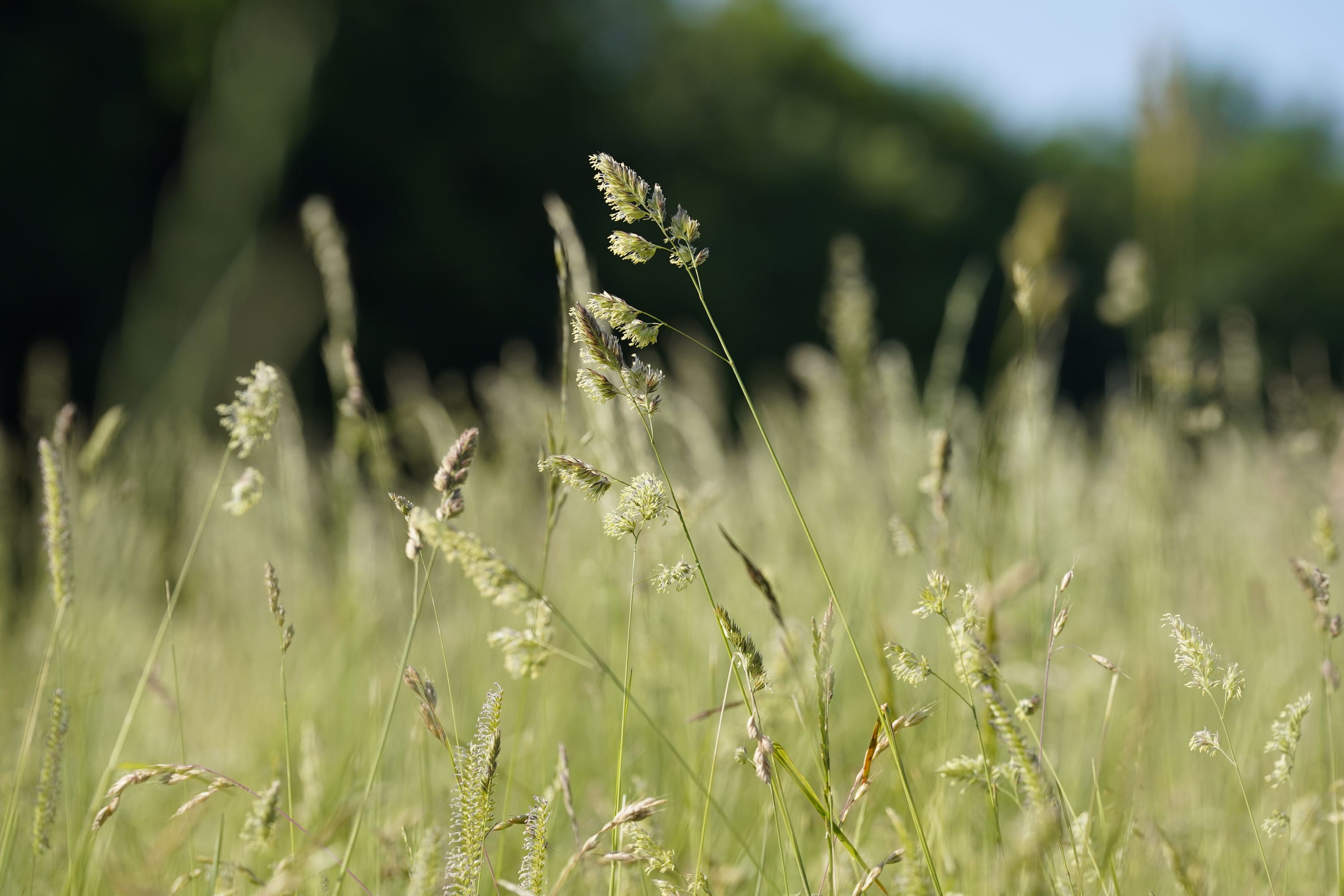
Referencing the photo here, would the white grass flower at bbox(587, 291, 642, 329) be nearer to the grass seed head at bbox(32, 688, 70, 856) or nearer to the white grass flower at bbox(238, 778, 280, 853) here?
the white grass flower at bbox(238, 778, 280, 853)

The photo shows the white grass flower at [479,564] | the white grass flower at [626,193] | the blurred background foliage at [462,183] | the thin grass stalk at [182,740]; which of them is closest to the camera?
the white grass flower at [479,564]

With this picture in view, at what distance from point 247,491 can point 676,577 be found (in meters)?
0.38

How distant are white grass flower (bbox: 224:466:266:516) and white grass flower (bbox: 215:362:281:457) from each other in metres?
0.02

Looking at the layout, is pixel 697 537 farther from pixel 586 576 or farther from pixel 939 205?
pixel 939 205

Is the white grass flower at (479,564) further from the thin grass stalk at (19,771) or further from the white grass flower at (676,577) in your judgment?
the thin grass stalk at (19,771)

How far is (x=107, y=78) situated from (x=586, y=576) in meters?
8.08

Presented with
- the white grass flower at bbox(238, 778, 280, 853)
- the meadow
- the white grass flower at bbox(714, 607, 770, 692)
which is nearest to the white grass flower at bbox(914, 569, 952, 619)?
the meadow

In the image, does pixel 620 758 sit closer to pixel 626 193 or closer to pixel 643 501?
pixel 643 501

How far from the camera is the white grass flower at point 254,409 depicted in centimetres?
73

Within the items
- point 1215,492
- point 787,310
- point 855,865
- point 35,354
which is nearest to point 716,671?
point 855,865

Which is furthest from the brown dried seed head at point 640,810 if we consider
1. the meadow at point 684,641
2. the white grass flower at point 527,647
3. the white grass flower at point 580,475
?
the white grass flower at point 580,475

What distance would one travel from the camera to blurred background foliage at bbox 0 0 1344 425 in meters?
0.92

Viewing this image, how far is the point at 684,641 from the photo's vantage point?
154cm

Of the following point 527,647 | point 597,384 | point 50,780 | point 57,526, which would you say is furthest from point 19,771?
point 597,384
